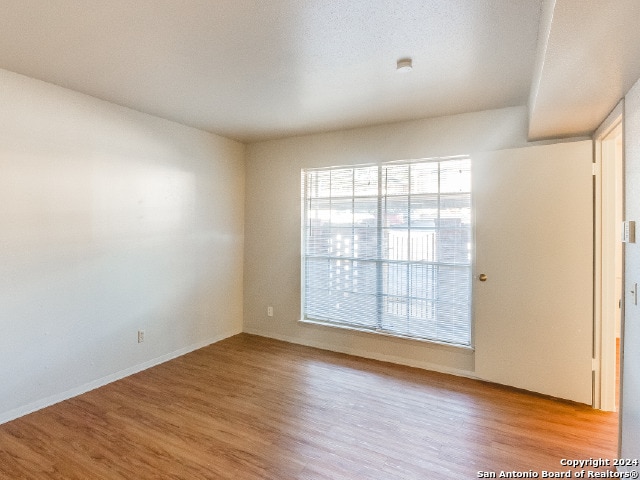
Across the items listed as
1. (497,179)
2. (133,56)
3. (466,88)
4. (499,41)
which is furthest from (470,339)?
(133,56)

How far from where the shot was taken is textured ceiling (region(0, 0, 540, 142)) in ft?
6.08

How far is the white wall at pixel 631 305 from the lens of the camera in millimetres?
1873

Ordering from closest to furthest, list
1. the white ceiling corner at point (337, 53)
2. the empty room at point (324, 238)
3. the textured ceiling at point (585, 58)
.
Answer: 1. the textured ceiling at point (585, 58)
2. the white ceiling corner at point (337, 53)
3. the empty room at point (324, 238)

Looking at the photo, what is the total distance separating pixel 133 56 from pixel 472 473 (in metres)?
3.28

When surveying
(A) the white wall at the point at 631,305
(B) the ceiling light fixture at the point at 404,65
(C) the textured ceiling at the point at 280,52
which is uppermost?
(C) the textured ceiling at the point at 280,52

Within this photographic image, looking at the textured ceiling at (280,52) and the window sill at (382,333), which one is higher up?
the textured ceiling at (280,52)

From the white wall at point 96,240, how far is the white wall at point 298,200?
0.47m

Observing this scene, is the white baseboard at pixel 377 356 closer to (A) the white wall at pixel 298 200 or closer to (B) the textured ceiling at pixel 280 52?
(A) the white wall at pixel 298 200

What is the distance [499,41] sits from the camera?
2123 millimetres

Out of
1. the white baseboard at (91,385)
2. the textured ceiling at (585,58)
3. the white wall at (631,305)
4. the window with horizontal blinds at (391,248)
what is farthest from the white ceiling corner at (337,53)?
the white baseboard at (91,385)

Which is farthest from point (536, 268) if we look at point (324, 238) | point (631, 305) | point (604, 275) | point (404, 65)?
point (324, 238)

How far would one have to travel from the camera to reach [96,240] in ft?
10.3

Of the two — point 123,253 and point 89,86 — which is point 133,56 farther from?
point 123,253

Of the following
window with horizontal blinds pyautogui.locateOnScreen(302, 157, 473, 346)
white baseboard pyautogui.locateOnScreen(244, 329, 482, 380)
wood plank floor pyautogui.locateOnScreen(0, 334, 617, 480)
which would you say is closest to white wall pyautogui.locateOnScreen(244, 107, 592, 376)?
white baseboard pyautogui.locateOnScreen(244, 329, 482, 380)
